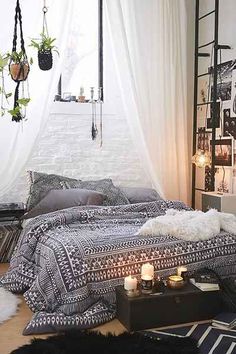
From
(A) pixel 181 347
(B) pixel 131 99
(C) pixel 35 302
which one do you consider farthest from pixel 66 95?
(A) pixel 181 347

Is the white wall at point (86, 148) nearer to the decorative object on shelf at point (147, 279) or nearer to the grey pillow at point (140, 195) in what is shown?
the grey pillow at point (140, 195)

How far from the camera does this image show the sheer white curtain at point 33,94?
4457 mm

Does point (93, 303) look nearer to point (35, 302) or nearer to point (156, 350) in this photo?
point (35, 302)

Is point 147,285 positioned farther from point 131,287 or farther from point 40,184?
point 40,184

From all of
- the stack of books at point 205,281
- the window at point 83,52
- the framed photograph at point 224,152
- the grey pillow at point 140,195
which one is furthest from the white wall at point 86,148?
the stack of books at point 205,281

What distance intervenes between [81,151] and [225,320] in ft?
8.41

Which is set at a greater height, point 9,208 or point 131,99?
point 131,99

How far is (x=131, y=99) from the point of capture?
4.89 metres

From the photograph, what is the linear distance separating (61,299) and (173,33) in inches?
126

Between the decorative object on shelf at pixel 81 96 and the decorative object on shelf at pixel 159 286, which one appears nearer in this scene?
the decorative object on shelf at pixel 159 286

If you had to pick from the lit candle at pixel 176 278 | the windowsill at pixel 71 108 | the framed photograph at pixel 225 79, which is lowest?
Answer: the lit candle at pixel 176 278

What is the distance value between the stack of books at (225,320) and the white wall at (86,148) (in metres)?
2.22

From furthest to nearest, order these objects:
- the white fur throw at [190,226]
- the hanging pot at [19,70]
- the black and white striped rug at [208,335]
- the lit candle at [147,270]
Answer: the hanging pot at [19,70]
the white fur throw at [190,226]
the lit candle at [147,270]
the black and white striped rug at [208,335]

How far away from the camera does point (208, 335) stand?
2816mm
